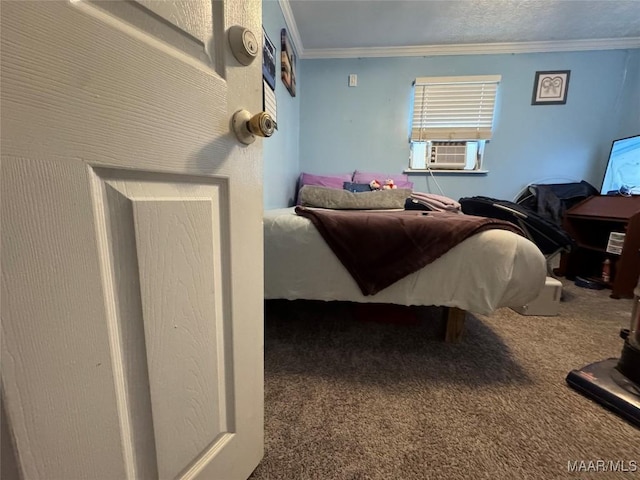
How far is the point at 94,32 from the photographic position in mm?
307

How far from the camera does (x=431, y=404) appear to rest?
2.95 ft

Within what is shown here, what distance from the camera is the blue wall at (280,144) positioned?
2.04 meters

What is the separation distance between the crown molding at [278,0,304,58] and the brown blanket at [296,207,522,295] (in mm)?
2169

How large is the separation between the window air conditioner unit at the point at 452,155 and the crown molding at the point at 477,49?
35.9 inches

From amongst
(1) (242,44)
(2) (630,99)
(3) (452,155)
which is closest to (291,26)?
(3) (452,155)

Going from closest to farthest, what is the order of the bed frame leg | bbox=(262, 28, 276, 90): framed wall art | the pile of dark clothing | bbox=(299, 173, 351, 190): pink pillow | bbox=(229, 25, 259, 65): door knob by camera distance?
Result: bbox=(229, 25, 259, 65): door knob < the bed frame leg < bbox=(262, 28, 276, 90): framed wall art < the pile of dark clothing < bbox=(299, 173, 351, 190): pink pillow

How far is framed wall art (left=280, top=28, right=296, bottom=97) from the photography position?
230 cm

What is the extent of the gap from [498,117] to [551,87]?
0.55 metres

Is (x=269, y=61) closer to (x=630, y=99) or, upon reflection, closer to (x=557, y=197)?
(x=557, y=197)

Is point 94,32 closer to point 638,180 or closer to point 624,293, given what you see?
point 624,293

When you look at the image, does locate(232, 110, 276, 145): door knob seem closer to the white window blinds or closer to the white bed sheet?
the white bed sheet

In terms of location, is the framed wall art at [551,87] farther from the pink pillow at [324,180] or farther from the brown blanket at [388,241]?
the brown blanket at [388,241]

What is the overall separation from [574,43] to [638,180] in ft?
5.03

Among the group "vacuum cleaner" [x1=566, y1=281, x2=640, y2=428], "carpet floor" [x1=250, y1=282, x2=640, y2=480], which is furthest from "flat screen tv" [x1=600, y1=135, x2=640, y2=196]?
"vacuum cleaner" [x1=566, y1=281, x2=640, y2=428]
